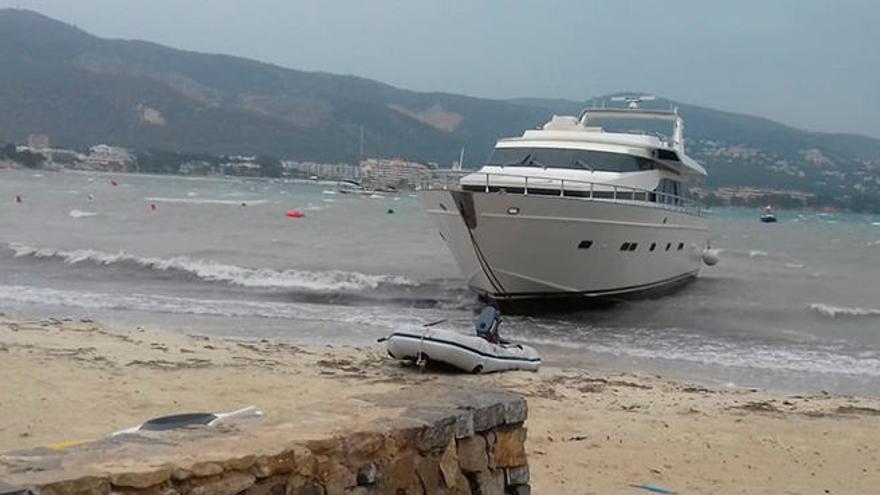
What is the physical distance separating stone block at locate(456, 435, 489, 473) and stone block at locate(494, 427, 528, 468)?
0.12 m

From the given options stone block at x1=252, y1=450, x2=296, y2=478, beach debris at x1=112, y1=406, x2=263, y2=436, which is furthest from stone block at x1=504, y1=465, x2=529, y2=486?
stone block at x1=252, y1=450, x2=296, y2=478

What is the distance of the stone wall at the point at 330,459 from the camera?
12.4ft

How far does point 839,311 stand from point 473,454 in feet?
80.8

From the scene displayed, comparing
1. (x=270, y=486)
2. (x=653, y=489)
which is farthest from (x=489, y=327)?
(x=270, y=486)

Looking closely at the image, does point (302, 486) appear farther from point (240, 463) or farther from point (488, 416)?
point (488, 416)

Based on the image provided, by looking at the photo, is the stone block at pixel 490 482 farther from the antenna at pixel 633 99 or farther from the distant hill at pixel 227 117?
the distant hill at pixel 227 117

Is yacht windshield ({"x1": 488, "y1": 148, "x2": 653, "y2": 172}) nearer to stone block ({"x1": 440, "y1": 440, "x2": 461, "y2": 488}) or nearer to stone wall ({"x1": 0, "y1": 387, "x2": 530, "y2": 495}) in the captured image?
stone wall ({"x1": 0, "y1": 387, "x2": 530, "y2": 495})

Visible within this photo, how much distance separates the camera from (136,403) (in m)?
9.87

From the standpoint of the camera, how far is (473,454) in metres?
5.25

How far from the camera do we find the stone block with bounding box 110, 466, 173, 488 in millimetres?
3691

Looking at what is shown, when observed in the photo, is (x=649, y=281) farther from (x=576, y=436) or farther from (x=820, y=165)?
(x=820, y=165)

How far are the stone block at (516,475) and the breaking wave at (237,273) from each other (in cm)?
2188

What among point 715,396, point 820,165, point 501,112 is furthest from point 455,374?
point 820,165

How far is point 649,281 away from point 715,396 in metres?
11.0
